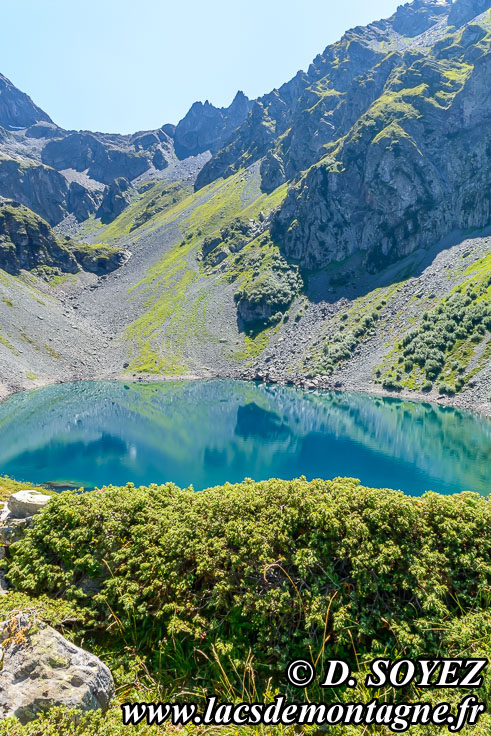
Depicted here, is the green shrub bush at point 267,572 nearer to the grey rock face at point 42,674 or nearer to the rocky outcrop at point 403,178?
the grey rock face at point 42,674

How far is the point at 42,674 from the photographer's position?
26.1 feet

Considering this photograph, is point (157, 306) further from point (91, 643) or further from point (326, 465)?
point (91, 643)

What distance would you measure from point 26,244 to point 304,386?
6128 inches

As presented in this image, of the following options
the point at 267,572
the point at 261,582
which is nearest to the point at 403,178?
the point at 267,572

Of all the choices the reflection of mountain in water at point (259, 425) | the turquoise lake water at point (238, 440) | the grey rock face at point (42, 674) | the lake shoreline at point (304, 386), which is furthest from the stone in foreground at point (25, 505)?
the lake shoreline at point (304, 386)

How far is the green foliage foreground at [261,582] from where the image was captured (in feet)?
32.4

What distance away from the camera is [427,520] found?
11.8 metres

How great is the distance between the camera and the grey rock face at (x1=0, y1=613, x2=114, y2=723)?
7.54 meters

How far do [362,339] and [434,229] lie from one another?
67.9m

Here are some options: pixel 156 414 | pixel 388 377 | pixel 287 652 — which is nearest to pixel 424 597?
pixel 287 652

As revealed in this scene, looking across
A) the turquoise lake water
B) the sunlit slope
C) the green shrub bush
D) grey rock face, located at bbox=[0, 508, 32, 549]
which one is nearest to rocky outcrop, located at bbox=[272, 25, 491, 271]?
the sunlit slope

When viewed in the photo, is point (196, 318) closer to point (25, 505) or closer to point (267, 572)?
point (25, 505)

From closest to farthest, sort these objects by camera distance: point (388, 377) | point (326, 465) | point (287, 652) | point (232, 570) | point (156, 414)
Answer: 1. point (287, 652)
2. point (232, 570)
3. point (326, 465)
4. point (156, 414)
5. point (388, 377)

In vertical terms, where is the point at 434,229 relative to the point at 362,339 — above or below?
above
